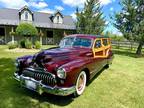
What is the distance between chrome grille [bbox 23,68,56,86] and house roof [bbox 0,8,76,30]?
20.3 m

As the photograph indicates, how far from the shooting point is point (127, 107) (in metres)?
5.25

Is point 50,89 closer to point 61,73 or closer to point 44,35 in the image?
point 61,73

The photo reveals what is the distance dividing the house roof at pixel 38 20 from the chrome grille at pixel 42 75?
20311 millimetres

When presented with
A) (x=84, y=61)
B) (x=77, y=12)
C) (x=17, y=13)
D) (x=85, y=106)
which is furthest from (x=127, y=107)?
(x=17, y=13)

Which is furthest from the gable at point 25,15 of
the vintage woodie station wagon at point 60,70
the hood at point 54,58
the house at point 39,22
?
the hood at point 54,58

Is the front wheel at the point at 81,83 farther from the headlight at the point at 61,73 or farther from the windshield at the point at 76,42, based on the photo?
the windshield at the point at 76,42

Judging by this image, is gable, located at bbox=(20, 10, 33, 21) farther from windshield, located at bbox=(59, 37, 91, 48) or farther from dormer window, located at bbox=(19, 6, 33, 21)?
windshield, located at bbox=(59, 37, 91, 48)

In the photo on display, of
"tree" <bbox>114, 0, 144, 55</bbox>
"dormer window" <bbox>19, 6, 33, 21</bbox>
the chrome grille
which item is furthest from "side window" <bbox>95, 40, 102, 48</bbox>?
"dormer window" <bbox>19, 6, 33, 21</bbox>

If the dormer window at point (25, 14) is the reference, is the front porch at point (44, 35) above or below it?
below

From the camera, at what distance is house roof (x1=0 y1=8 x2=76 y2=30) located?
25.0m

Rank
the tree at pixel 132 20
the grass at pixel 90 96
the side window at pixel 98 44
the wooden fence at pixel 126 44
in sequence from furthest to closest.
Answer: the wooden fence at pixel 126 44, the tree at pixel 132 20, the side window at pixel 98 44, the grass at pixel 90 96

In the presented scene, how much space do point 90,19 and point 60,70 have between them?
21.1 meters

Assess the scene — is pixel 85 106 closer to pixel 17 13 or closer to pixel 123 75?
pixel 123 75

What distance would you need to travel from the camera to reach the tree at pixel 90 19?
25186 mm
